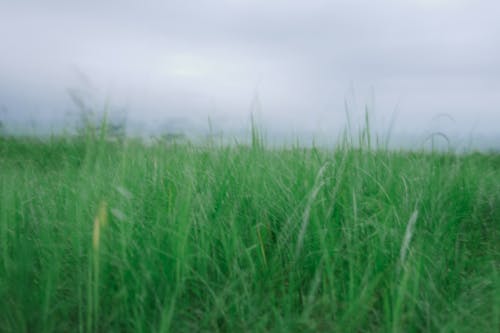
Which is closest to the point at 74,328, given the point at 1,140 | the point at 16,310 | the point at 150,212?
the point at 16,310

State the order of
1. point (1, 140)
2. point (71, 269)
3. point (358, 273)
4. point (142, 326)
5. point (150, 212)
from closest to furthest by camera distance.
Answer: point (142, 326), point (358, 273), point (71, 269), point (150, 212), point (1, 140)

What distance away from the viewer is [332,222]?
1.74 m

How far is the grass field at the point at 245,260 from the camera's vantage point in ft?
4.42

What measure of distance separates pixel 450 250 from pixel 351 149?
1.97ft

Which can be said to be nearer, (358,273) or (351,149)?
(358,273)

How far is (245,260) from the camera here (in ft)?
5.31

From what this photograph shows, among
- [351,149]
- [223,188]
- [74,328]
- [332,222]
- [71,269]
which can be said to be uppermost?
[351,149]

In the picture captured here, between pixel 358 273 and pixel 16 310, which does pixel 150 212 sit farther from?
pixel 358 273

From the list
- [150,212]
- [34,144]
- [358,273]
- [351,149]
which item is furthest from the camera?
[34,144]

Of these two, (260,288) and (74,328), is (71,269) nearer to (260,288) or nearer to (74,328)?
(74,328)

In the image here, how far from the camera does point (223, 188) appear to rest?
1872 mm

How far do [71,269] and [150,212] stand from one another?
14.3 inches

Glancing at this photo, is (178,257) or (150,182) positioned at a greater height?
(150,182)

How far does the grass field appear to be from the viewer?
1.35m
